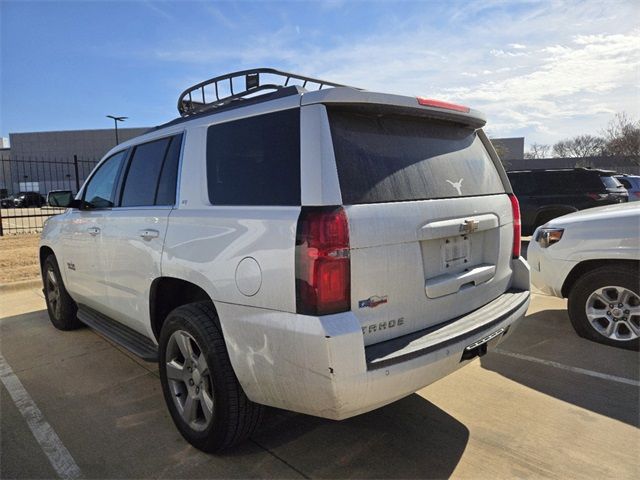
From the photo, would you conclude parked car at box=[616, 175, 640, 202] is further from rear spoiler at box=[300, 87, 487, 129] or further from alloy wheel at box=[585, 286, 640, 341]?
rear spoiler at box=[300, 87, 487, 129]

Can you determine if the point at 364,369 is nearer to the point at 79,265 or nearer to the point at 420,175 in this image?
the point at 420,175

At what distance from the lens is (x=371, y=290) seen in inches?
88.8

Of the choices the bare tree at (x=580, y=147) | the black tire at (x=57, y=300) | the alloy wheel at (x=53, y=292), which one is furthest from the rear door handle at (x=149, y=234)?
the bare tree at (x=580, y=147)

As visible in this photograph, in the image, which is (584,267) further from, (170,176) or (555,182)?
(555,182)

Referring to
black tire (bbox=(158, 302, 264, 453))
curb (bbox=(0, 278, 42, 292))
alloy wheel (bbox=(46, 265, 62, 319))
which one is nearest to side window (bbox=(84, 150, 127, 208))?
alloy wheel (bbox=(46, 265, 62, 319))

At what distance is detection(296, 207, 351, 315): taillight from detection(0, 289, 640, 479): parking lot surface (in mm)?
1071

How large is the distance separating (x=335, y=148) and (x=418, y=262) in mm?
755

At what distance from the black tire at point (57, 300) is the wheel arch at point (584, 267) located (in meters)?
5.29

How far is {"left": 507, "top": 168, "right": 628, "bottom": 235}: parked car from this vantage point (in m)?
10.4

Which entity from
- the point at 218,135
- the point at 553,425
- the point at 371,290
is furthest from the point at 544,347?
the point at 218,135

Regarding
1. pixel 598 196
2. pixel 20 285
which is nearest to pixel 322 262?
pixel 20 285

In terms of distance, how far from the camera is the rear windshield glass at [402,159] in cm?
232

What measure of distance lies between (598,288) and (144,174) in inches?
166

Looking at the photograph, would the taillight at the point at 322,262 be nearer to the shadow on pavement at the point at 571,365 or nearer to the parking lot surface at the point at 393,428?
the parking lot surface at the point at 393,428
